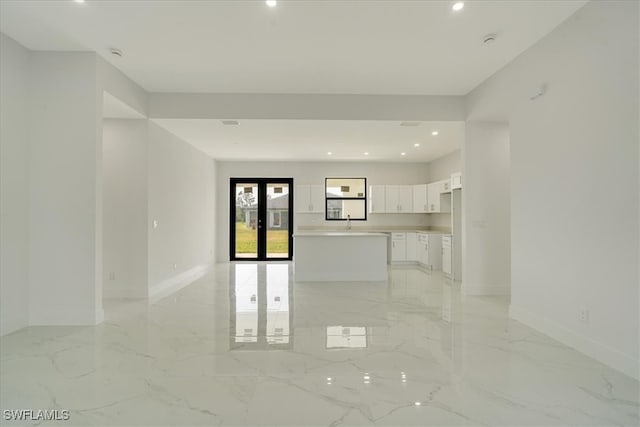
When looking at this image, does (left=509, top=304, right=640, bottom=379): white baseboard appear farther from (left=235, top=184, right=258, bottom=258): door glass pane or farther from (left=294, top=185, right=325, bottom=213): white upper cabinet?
(left=235, top=184, right=258, bottom=258): door glass pane

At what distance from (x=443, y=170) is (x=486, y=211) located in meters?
3.17

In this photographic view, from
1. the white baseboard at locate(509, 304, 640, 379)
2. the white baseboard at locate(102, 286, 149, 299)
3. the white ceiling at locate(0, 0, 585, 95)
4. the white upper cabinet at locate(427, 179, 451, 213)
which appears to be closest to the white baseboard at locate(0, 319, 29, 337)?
the white baseboard at locate(102, 286, 149, 299)

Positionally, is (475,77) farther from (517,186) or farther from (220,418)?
(220,418)

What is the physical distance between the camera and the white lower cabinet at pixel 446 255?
6637mm

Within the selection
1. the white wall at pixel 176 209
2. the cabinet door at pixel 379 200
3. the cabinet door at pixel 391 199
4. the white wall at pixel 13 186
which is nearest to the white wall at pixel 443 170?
the cabinet door at pixel 391 199

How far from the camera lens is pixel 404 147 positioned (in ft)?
22.9

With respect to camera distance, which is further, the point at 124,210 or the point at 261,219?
the point at 261,219

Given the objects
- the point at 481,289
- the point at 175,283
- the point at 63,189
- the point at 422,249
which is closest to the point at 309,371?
the point at 63,189

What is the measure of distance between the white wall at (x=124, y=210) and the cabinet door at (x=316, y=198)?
4527mm

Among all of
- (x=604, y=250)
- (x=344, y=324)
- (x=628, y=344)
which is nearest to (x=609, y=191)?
(x=604, y=250)

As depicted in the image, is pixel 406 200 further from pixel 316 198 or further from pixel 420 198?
pixel 316 198

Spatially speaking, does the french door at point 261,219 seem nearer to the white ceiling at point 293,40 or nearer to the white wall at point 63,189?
the white ceiling at point 293,40

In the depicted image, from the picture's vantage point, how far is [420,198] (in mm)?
8406

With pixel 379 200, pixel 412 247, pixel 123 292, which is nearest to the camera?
pixel 123 292
